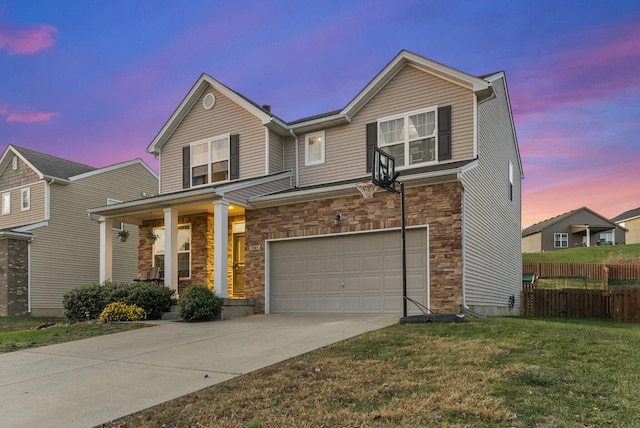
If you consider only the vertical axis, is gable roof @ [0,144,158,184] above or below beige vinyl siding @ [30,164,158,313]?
above

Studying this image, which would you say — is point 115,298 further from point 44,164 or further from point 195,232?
point 44,164

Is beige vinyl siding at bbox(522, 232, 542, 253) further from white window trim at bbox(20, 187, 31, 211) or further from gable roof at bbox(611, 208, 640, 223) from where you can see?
white window trim at bbox(20, 187, 31, 211)

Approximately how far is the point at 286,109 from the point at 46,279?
43.9 ft

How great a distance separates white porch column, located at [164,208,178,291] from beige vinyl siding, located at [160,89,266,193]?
269cm

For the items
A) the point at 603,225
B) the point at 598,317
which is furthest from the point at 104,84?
the point at 603,225

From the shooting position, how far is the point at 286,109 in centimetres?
2072

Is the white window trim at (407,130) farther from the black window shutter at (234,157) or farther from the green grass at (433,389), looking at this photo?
the green grass at (433,389)

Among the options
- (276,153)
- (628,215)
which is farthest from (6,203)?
(628,215)

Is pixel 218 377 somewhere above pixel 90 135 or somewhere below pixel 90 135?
below

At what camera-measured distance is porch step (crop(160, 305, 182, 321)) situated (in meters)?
12.7

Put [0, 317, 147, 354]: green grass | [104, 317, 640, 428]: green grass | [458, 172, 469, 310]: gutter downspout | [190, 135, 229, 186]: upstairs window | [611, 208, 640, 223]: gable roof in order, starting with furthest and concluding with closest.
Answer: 1. [611, 208, 640, 223]: gable roof
2. [190, 135, 229, 186]: upstairs window
3. [458, 172, 469, 310]: gutter downspout
4. [0, 317, 147, 354]: green grass
5. [104, 317, 640, 428]: green grass

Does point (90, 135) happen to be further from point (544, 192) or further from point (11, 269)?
point (544, 192)

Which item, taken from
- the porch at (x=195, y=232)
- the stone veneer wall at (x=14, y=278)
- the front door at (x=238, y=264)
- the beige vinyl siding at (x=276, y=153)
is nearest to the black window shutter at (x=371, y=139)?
the porch at (x=195, y=232)

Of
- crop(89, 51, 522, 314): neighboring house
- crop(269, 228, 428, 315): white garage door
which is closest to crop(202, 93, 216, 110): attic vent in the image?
crop(89, 51, 522, 314): neighboring house
